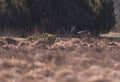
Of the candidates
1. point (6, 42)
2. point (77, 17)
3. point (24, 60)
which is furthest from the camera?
point (77, 17)

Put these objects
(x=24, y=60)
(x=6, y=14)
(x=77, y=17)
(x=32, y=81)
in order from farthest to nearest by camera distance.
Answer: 1. (x=77, y=17)
2. (x=6, y=14)
3. (x=24, y=60)
4. (x=32, y=81)

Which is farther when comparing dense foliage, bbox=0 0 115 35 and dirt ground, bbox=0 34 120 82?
dense foliage, bbox=0 0 115 35

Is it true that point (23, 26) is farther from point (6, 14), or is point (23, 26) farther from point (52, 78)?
point (52, 78)

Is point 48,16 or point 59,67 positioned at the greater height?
point 48,16

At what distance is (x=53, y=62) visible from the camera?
9.33m

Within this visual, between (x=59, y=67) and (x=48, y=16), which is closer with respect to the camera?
(x=59, y=67)

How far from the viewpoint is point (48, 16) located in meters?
20.5

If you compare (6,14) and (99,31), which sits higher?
(6,14)

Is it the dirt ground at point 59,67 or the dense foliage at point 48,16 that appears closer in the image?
the dirt ground at point 59,67

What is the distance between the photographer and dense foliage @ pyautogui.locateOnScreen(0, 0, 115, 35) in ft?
64.9

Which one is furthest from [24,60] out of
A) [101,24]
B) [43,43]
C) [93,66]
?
[101,24]

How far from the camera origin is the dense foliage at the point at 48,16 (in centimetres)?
1978

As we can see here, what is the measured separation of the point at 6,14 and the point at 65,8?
335 cm

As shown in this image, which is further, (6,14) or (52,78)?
(6,14)
